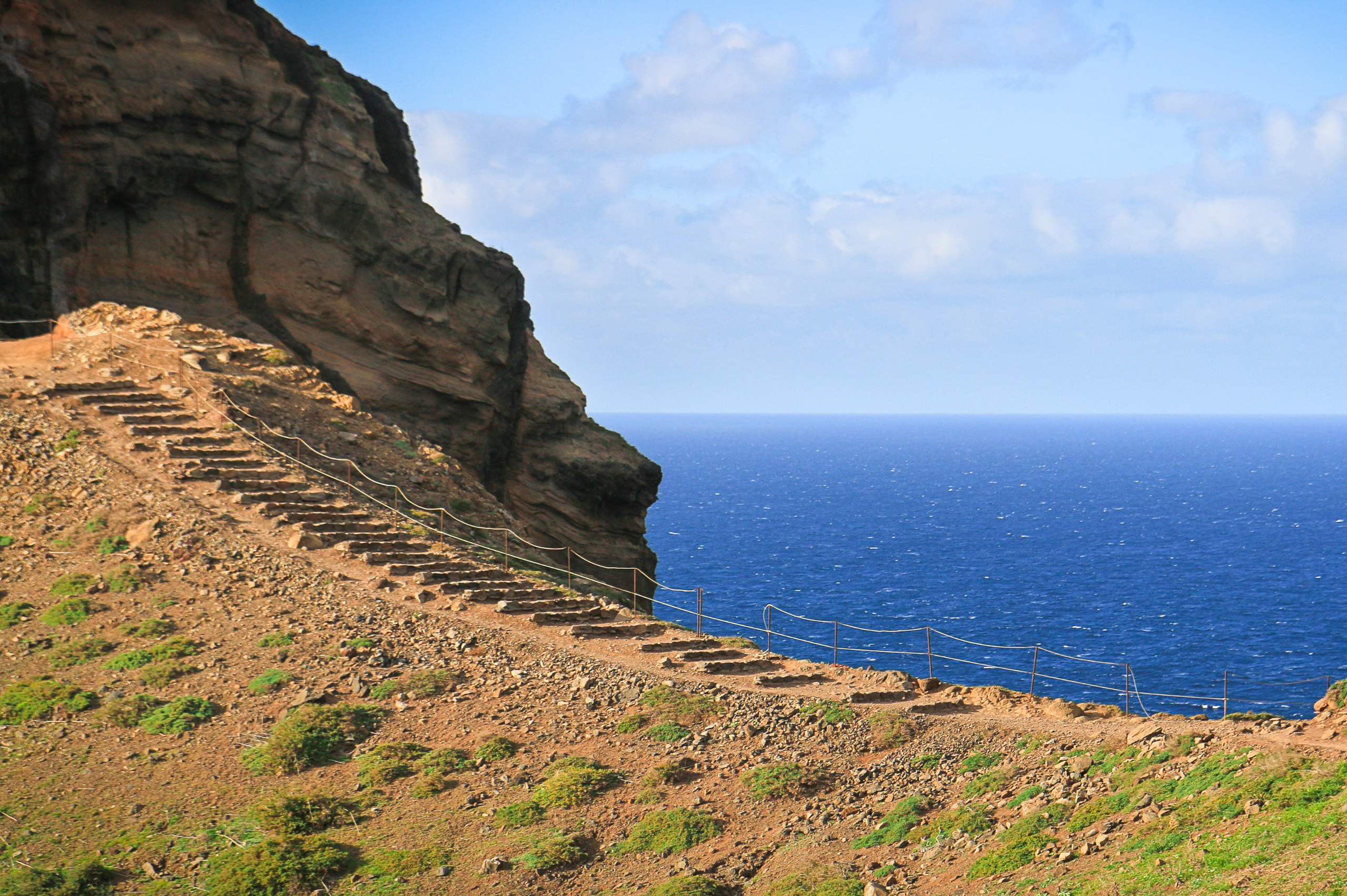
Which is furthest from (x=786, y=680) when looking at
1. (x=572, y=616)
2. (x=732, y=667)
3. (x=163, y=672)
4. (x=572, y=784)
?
(x=163, y=672)

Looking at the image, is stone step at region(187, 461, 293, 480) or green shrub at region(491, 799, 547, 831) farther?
stone step at region(187, 461, 293, 480)

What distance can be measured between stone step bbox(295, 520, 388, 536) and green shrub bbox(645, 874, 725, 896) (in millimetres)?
15646

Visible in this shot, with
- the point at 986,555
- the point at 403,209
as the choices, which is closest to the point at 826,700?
the point at 403,209

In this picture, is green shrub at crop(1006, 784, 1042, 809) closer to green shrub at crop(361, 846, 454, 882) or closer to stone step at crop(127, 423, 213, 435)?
green shrub at crop(361, 846, 454, 882)

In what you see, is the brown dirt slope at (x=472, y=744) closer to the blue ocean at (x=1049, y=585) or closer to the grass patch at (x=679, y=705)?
the grass patch at (x=679, y=705)

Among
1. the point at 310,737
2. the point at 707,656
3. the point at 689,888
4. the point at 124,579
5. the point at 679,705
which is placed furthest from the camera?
the point at 124,579

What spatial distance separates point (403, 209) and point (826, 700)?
30.3 meters

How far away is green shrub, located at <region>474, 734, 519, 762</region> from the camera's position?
2066cm

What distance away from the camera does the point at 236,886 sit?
16859mm

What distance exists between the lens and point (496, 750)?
2078 cm

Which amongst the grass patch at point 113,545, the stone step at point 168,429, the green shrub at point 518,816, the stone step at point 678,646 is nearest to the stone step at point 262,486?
the grass patch at point 113,545

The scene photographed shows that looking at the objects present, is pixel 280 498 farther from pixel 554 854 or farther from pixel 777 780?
pixel 777 780

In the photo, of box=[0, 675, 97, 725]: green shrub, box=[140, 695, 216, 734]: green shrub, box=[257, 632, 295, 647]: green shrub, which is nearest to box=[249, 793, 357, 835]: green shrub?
box=[140, 695, 216, 734]: green shrub

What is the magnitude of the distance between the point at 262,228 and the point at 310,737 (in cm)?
2555
